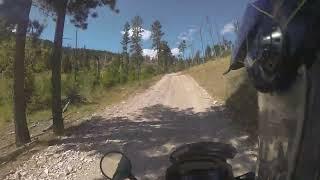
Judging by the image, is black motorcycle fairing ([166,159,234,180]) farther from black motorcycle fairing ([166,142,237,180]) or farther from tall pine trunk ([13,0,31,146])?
tall pine trunk ([13,0,31,146])

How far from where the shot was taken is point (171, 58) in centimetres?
11119

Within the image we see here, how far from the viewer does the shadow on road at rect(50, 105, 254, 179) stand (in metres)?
8.92

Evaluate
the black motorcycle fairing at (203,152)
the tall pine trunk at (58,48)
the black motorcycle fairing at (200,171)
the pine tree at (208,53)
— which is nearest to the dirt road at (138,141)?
the tall pine trunk at (58,48)

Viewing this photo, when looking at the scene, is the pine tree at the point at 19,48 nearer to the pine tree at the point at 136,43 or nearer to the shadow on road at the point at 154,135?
the shadow on road at the point at 154,135

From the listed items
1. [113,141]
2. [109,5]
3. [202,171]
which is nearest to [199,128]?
[113,141]

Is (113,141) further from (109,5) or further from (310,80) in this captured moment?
(310,80)

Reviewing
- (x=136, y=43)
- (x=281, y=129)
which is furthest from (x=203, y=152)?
(x=136, y=43)

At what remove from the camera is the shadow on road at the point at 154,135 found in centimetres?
892

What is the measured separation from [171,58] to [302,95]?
11023 cm

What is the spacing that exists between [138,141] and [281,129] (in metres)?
9.89

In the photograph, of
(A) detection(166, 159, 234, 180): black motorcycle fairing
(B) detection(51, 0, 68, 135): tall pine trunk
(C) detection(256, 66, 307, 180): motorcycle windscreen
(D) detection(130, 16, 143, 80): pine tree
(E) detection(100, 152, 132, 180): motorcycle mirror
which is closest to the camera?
(C) detection(256, 66, 307, 180): motorcycle windscreen

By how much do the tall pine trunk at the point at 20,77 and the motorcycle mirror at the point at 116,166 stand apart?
10.3 metres

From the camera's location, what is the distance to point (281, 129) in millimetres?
1395

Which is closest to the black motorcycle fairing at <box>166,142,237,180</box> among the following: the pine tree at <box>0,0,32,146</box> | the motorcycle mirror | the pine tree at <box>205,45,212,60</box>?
the motorcycle mirror
